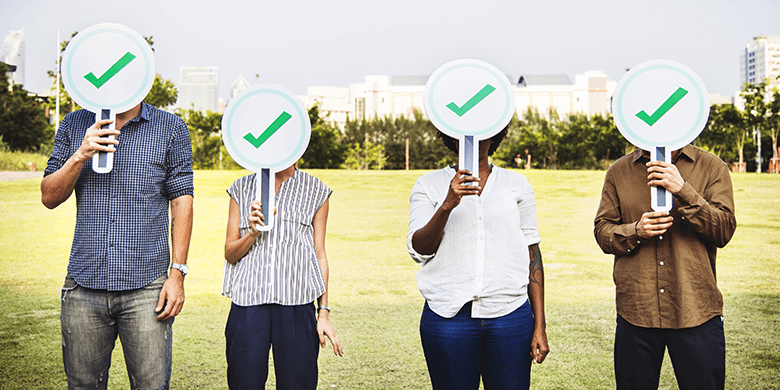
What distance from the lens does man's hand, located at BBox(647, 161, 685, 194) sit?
6.76 feet

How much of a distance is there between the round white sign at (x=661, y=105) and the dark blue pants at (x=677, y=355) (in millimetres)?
716

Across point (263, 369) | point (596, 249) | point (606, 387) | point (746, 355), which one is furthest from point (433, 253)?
point (596, 249)

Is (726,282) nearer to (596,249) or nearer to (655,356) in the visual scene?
(596,249)

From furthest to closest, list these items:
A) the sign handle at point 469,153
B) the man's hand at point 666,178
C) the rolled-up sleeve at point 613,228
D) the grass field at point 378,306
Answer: the grass field at point 378,306
the rolled-up sleeve at point 613,228
the man's hand at point 666,178
the sign handle at point 469,153

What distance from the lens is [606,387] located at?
432 centimetres

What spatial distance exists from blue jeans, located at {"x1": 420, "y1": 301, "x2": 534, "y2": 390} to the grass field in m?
2.37

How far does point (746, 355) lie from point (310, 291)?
4318mm

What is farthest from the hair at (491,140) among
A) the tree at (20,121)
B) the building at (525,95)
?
the building at (525,95)

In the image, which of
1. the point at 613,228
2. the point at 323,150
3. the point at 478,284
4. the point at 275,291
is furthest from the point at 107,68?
the point at 323,150

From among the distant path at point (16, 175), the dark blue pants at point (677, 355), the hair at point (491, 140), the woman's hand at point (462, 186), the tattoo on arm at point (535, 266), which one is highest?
the distant path at point (16, 175)

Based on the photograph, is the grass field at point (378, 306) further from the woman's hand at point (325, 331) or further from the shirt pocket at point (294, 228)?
the shirt pocket at point (294, 228)

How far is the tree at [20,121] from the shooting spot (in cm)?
3016

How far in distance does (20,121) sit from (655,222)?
34.8 m

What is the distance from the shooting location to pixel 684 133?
2.19 m
